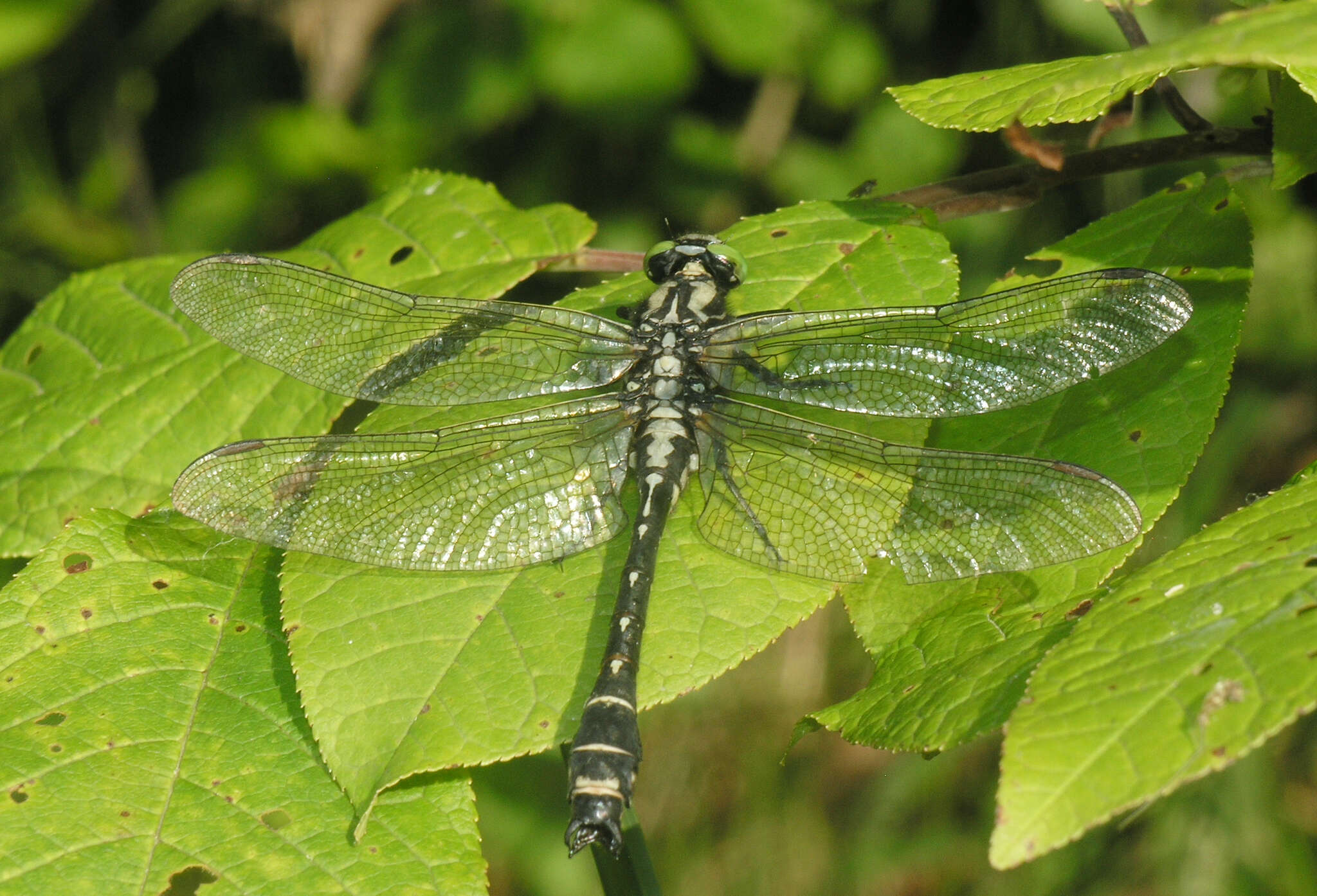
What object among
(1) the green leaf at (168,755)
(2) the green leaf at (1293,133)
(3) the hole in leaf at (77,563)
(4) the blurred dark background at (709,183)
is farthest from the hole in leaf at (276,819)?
(4) the blurred dark background at (709,183)

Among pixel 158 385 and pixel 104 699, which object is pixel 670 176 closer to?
pixel 158 385

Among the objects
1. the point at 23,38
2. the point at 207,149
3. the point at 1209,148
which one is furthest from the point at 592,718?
the point at 207,149

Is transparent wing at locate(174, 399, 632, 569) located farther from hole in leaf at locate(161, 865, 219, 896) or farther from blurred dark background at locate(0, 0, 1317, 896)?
blurred dark background at locate(0, 0, 1317, 896)

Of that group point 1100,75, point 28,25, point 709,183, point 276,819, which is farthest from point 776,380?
point 28,25

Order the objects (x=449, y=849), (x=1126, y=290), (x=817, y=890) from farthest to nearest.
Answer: (x=817, y=890)
(x=1126, y=290)
(x=449, y=849)

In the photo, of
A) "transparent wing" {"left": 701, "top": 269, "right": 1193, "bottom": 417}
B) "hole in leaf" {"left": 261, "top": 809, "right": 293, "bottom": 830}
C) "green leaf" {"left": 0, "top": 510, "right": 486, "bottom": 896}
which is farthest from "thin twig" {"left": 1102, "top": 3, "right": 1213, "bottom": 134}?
"hole in leaf" {"left": 261, "top": 809, "right": 293, "bottom": 830}
